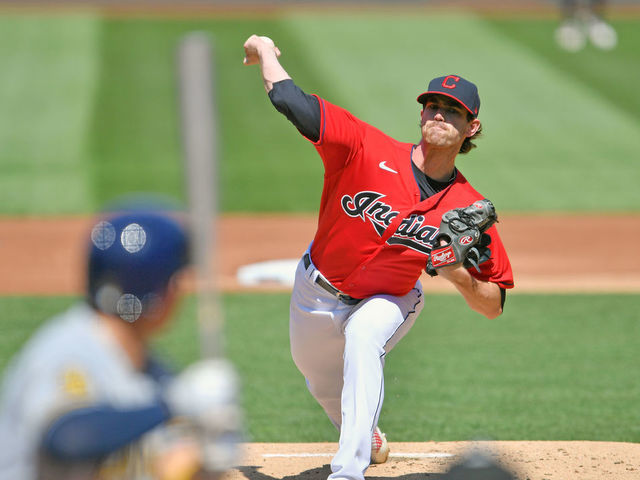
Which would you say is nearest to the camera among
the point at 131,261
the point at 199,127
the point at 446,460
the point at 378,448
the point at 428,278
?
the point at 199,127

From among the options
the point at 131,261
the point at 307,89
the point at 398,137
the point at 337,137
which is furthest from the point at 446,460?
the point at 307,89

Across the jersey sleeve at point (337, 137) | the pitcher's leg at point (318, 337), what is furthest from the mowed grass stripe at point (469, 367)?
the jersey sleeve at point (337, 137)

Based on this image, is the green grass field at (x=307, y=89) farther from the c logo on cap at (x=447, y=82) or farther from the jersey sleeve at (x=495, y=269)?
the jersey sleeve at (x=495, y=269)

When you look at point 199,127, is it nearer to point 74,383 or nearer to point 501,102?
point 74,383

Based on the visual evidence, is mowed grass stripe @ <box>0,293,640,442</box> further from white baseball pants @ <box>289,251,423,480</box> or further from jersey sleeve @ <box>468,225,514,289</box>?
jersey sleeve @ <box>468,225,514,289</box>

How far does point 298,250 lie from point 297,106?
8.10 metres

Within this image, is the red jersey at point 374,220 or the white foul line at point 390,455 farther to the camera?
the white foul line at point 390,455

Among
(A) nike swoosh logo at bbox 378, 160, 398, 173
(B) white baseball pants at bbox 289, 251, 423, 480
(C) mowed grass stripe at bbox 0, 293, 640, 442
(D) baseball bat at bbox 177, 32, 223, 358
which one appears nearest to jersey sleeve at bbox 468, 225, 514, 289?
(B) white baseball pants at bbox 289, 251, 423, 480

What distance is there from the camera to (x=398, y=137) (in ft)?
61.9

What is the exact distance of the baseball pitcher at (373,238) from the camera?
5.00m

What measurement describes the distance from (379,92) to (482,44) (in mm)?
4946

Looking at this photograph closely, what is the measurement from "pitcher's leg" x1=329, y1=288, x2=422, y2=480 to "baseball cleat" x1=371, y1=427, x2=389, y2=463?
2.90 feet

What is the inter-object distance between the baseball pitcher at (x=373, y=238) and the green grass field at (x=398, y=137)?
0.62m

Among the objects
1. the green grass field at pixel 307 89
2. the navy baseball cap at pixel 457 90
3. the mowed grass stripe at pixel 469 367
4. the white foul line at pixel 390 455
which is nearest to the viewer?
the navy baseball cap at pixel 457 90
